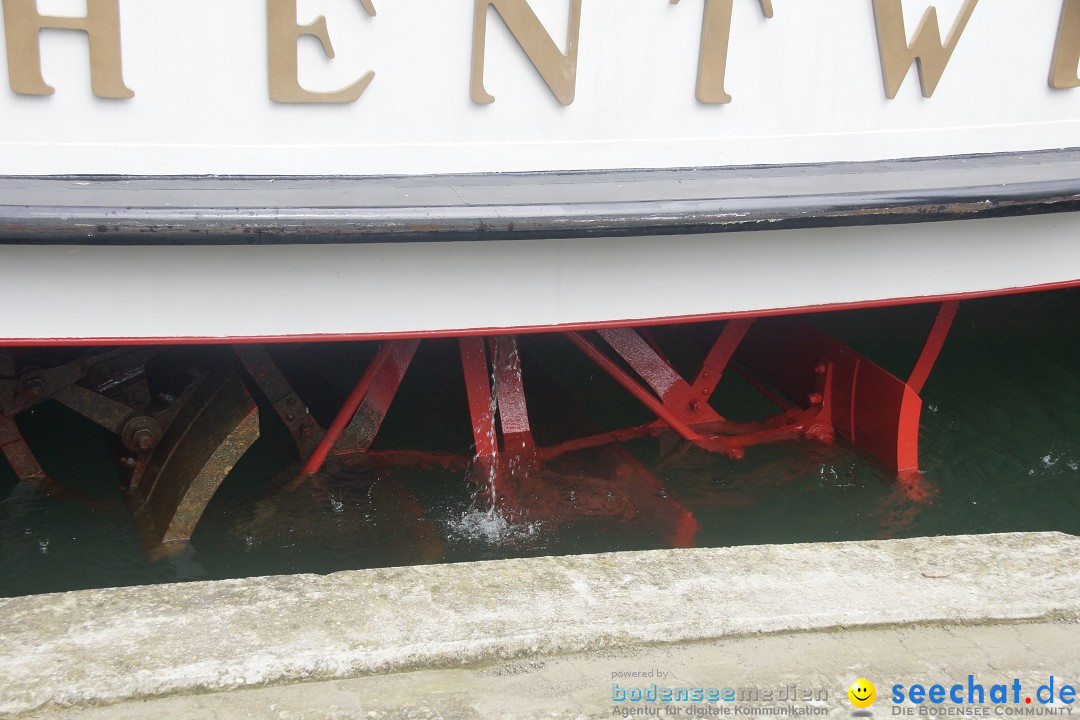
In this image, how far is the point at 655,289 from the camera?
2.99m

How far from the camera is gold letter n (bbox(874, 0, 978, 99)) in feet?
9.62

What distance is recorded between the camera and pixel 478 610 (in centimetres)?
190

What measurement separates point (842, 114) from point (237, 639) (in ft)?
7.56

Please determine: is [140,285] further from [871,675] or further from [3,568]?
[871,675]

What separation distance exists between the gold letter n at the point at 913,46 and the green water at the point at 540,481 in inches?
64.9

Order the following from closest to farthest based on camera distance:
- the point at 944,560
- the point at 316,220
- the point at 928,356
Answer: the point at 944,560 → the point at 316,220 → the point at 928,356

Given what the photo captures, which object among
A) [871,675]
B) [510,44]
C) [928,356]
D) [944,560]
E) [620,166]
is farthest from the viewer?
[928,356]

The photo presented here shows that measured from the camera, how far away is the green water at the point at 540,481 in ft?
11.5

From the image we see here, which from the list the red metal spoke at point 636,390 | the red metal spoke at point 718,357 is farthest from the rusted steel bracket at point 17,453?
the red metal spoke at point 718,357

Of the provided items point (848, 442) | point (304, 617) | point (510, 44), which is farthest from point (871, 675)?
point (848, 442)

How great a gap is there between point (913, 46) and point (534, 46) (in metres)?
1.17

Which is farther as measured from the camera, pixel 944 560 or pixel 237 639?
pixel 944 560

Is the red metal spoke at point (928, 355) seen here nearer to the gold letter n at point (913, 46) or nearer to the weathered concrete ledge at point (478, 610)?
the gold letter n at point (913, 46)

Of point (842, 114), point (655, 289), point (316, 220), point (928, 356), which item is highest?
point (842, 114)
